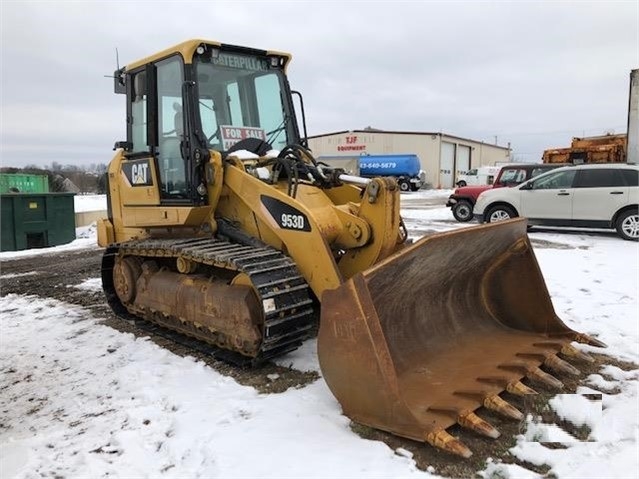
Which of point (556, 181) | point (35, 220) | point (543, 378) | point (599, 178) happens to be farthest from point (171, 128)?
point (599, 178)

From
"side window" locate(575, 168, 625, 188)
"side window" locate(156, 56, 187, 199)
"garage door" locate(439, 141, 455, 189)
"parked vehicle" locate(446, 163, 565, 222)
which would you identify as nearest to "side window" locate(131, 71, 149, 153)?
"side window" locate(156, 56, 187, 199)

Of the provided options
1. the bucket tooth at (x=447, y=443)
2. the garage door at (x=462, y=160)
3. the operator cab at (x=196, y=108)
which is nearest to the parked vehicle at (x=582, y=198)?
the operator cab at (x=196, y=108)

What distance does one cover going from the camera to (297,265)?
4.31 metres

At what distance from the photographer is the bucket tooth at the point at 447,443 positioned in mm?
2859

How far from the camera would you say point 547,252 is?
32.4 ft

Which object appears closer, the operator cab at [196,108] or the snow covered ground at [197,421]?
the snow covered ground at [197,421]

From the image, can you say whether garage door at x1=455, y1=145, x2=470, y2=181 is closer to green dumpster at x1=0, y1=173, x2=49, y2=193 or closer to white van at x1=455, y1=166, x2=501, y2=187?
white van at x1=455, y1=166, x2=501, y2=187

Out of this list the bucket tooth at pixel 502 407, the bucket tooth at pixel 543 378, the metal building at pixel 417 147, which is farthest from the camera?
the metal building at pixel 417 147

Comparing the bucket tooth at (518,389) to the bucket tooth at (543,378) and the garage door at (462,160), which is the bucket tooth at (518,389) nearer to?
the bucket tooth at (543,378)

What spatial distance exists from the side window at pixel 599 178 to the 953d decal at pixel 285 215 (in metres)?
10.2

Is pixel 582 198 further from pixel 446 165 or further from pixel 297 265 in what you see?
pixel 446 165

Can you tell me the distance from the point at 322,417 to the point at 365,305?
3.02 ft

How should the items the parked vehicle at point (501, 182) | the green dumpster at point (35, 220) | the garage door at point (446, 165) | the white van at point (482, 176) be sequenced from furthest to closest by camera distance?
the garage door at point (446, 165) → the white van at point (482, 176) → the parked vehicle at point (501, 182) → the green dumpster at point (35, 220)

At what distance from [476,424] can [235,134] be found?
12.0ft
